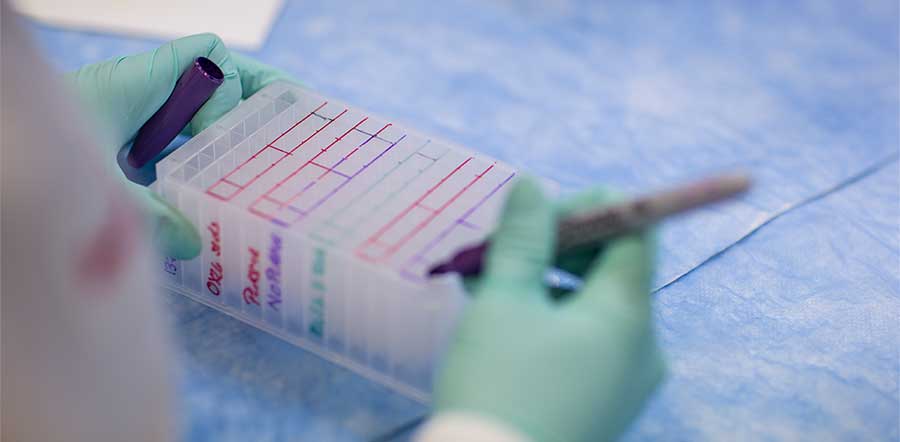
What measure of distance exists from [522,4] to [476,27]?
9cm

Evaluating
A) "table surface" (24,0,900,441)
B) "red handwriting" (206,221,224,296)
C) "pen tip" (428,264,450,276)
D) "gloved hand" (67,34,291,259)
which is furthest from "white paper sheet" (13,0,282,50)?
"pen tip" (428,264,450,276)

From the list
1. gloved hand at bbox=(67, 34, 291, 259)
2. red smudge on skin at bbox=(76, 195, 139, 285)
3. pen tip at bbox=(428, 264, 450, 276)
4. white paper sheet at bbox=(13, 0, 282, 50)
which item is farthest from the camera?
white paper sheet at bbox=(13, 0, 282, 50)

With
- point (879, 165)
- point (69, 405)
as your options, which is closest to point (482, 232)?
point (69, 405)

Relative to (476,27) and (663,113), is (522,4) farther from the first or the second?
(663,113)

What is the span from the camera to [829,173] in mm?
1282

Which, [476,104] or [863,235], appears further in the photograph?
[476,104]

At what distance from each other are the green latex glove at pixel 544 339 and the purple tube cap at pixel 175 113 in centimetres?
36

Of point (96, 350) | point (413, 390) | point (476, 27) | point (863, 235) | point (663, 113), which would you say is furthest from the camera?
point (476, 27)

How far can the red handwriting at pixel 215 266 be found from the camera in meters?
0.94

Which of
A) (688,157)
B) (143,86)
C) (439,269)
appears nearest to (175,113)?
(143,86)

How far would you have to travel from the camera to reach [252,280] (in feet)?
3.12

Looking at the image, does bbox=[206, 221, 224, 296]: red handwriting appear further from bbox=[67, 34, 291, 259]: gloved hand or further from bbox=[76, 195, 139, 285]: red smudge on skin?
bbox=[76, 195, 139, 285]: red smudge on skin

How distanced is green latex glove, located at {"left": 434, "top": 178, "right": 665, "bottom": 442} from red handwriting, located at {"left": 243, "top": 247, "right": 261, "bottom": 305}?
23cm

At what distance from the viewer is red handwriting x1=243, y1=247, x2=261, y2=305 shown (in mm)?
928
